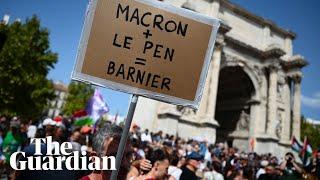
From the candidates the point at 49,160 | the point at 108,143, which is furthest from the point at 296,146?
the point at 108,143

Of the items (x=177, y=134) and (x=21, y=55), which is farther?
(x=21, y=55)

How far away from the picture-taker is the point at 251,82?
101ft

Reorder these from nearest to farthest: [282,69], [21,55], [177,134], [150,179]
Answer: [150,179] < [177,134] < [21,55] < [282,69]

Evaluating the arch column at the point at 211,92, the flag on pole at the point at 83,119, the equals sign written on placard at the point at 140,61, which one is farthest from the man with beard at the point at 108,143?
the arch column at the point at 211,92

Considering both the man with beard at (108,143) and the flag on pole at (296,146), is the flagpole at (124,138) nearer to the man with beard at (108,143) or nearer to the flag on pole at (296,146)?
the man with beard at (108,143)

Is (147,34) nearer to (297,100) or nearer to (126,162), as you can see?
(126,162)

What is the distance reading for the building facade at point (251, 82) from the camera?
2695 centimetres

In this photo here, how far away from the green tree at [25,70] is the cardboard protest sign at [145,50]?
27.4m

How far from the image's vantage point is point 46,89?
30.7 m

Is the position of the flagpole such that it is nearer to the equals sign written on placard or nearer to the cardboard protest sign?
the cardboard protest sign

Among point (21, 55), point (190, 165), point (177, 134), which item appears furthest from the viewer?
point (21, 55)

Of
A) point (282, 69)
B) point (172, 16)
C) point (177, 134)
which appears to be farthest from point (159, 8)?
point (282, 69)

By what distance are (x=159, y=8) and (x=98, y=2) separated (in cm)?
53

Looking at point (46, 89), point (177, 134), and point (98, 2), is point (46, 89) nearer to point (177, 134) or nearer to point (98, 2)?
point (177, 134)
